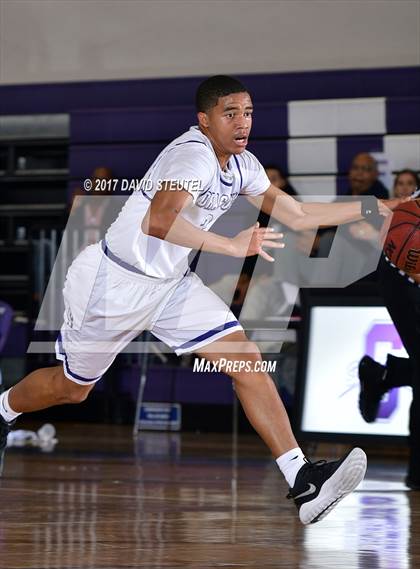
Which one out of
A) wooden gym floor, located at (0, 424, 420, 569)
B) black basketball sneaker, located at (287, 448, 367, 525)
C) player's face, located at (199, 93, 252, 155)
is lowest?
wooden gym floor, located at (0, 424, 420, 569)

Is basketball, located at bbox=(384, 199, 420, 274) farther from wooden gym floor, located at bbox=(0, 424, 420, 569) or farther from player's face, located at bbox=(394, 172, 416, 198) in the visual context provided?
player's face, located at bbox=(394, 172, 416, 198)

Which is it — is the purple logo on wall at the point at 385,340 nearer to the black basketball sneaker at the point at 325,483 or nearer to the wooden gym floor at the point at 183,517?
the wooden gym floor at the point at 183,517

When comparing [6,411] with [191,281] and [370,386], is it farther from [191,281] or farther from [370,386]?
[370,386]

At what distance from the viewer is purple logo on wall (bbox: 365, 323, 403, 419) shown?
6684mm

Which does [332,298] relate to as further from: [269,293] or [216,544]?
[216,544]

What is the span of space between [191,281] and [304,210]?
0.59m

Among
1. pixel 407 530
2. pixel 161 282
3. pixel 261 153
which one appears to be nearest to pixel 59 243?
pixel 261 153

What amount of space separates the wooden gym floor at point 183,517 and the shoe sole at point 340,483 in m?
0.11

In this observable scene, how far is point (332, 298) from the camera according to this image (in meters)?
7.10

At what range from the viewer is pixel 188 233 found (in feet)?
13.4

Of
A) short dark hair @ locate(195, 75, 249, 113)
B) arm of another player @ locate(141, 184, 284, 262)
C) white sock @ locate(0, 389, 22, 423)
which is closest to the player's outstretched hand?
arm of another player @ locate(141, 184, 284, 262)

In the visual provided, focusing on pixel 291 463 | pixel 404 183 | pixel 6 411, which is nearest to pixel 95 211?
pixel 404 183

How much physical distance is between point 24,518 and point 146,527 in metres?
0.50

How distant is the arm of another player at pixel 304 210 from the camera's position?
4688mm
